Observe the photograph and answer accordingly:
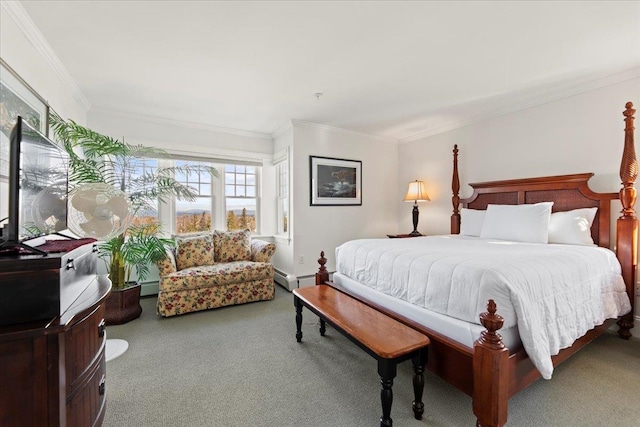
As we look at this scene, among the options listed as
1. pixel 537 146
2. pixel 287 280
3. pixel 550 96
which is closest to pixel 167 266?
pixel 287 280

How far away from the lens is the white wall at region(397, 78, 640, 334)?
268 cm

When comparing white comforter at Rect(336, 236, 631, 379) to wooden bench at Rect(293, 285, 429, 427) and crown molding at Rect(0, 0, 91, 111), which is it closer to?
wooden bench at Rect(293, 285, 429, 427)

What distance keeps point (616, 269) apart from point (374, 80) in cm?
267

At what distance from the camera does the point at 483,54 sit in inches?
89.9

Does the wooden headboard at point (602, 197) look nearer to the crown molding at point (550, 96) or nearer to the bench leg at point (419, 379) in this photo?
the crown molding at point (550, 96)

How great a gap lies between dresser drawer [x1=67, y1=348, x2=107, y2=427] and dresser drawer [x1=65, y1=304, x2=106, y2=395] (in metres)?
0.03

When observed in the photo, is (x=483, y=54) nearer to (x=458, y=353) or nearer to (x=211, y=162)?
(x=458, y=353)

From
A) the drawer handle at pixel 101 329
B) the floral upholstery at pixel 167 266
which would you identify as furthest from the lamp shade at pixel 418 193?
the drawer handle at pixel 101 329

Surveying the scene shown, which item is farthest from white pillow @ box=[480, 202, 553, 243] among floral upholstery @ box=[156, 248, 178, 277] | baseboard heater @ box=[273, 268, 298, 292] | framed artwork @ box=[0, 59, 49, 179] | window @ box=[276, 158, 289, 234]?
framed artwork @ box=[0, 59, 49, 179]

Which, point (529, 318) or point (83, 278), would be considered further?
point (529, 318)

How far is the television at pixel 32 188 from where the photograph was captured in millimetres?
977

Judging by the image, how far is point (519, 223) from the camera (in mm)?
2838

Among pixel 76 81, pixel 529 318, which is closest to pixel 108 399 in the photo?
pixel 529 318

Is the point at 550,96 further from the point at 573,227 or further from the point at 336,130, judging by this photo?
the point at 336,130
